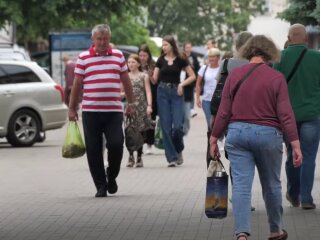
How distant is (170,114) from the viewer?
1543cm

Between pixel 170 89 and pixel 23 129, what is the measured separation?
19.7 feet

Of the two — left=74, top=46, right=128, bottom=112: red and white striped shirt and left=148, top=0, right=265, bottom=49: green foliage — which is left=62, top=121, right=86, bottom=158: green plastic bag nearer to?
left=74, top=46, right=128, bottom=112: red and white striped shirt

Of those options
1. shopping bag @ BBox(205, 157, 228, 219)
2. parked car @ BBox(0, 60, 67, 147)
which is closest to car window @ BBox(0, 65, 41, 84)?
parked car @ BBox(0, 60, 67, 147)

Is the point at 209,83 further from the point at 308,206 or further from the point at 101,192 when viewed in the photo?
the point at 308,206

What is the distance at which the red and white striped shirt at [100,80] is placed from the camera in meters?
11.6

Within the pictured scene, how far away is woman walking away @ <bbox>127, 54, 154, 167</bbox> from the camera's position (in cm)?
1587

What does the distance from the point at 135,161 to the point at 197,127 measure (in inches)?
414

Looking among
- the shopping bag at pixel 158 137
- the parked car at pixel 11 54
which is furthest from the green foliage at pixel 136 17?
the shopping bag at pixel 158 137

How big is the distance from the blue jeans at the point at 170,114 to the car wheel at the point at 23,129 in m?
5.58

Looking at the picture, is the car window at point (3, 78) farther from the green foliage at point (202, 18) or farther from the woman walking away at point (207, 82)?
the green foliage at point (202, 18)

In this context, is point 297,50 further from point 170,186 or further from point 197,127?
point 197,127

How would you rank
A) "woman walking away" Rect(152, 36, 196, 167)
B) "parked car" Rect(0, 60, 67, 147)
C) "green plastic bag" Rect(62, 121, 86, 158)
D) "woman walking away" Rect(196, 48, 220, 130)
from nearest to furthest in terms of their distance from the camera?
"green plastic bag" Rect(62, 121, 86, 158)
"woman walking away" Rect(152, 36, 196, 167)
"woman walking away" Rect(196, 48, 220, 130)
"parked car" Rect(0, 60, 67, 147)

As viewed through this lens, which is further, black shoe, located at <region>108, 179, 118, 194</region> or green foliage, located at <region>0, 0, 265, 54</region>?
green foliage, located at <region>0, 0, 265, 54</region>

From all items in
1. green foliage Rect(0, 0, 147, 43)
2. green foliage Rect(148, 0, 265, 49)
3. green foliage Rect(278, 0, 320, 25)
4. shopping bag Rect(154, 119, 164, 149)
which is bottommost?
green foliage Rect(148, 0, 265, 49)
